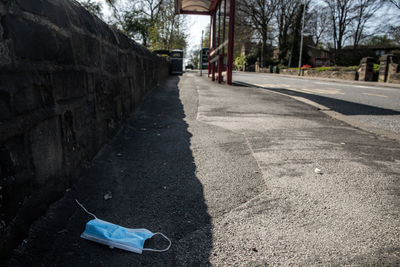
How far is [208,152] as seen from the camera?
319 centimetres

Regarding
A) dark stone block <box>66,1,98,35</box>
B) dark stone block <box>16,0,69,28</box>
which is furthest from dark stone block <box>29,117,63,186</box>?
dark stone block <box>66,1,98,35</box>

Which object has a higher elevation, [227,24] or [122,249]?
[227,24]

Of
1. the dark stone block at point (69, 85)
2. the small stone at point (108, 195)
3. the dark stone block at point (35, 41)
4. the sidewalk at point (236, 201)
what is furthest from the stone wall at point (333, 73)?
the dark stone block at point (35, 41)

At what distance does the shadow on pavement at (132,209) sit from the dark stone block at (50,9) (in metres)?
1.18

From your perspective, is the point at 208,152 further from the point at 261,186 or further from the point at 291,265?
the point at 291,265

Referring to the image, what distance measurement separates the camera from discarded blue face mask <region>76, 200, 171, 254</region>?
1573mm

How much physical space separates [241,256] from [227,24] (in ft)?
34.0

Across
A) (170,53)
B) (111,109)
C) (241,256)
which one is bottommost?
(241,256)

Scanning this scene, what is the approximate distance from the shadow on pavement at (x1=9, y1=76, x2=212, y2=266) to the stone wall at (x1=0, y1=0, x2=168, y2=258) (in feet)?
0.37

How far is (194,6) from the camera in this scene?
13570 mm

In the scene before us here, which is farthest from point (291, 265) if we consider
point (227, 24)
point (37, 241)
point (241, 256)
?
point (227, 24)

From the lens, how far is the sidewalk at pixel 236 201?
5.02 feet

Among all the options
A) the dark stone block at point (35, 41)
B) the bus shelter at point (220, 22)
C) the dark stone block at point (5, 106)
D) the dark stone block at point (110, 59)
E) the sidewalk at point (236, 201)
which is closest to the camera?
the dark stone block at point (5, 106)

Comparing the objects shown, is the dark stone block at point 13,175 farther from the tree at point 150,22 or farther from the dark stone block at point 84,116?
the tree at point 150,22
